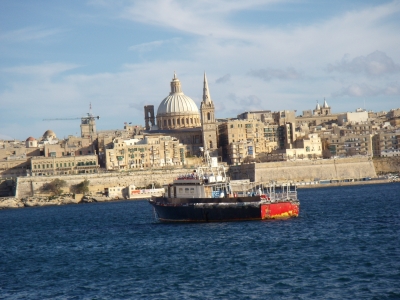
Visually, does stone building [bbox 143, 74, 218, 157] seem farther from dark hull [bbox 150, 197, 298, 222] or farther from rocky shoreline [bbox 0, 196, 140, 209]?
dark hull [bbox 150, 197, 298, 222]

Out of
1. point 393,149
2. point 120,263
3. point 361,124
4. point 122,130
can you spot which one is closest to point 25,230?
point 120,263

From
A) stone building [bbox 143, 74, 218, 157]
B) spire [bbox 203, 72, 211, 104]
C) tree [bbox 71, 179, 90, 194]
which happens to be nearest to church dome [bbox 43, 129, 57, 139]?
stone building [bbox 143, 74, 218, 157]

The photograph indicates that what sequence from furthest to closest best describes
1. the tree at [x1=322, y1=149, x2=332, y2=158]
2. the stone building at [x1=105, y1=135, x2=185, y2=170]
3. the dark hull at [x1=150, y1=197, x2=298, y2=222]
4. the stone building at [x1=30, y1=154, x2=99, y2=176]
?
the tree at [x1=322, y1=149, x2=332, y2=158] < the stone building at [x1=105, y1=135, x2=185, y2=170] < the stone building at [x1=30, y1=154, x2=99, y2=176] < the dark hull at [x1=150, y1=197, x2=298, y2=222]

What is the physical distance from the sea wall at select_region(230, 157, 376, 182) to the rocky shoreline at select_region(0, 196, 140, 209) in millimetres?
16895

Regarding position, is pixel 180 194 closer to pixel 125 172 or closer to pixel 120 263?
pixel 120 263

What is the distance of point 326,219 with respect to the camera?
135 feet

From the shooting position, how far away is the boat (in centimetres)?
4062

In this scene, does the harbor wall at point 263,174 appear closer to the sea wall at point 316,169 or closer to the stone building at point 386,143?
the sea wall at point 316,169

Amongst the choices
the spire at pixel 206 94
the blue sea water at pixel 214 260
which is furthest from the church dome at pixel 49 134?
the blue sea water at pixel 214 260

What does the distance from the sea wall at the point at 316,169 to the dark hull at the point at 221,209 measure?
49939 millimetres

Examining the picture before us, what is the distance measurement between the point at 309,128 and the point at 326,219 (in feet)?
264

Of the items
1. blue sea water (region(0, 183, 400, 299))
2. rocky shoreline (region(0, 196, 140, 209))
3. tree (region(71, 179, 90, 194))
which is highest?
tree (region(71, 179, 90, 194))

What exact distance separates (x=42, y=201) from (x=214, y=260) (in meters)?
56.4

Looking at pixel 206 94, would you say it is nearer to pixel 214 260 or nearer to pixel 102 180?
pixel 102 180
